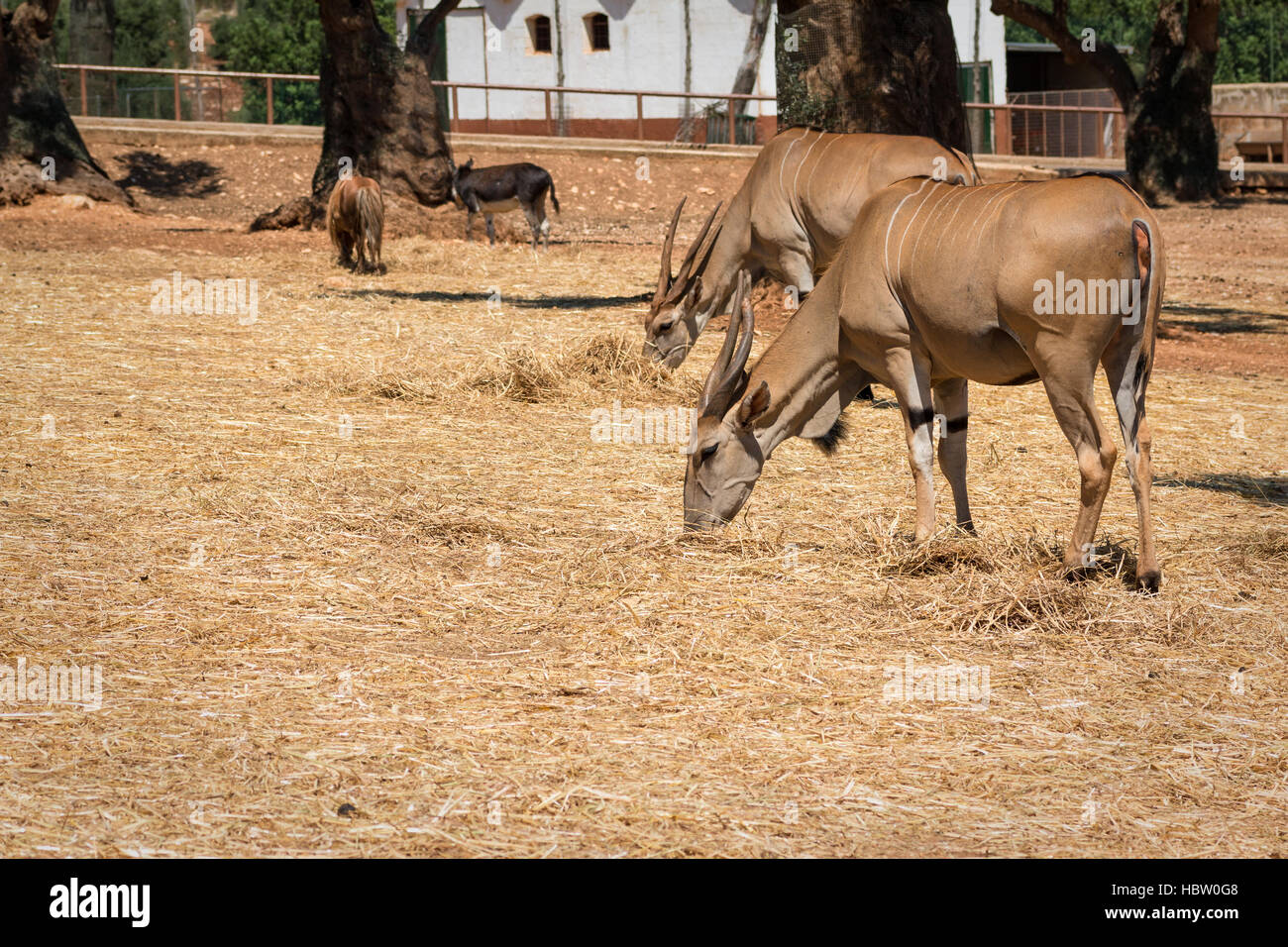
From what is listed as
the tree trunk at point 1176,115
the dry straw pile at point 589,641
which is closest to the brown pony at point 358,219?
the dry straw pile at point 589,641

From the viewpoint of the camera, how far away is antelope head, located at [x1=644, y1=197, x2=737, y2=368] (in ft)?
36.0

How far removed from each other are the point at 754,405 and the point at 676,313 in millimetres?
4388

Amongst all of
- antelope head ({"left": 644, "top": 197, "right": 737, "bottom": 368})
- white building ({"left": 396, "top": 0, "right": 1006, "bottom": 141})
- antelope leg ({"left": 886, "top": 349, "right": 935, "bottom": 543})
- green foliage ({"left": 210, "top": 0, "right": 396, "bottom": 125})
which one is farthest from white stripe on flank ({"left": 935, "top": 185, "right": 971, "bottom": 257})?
green foliage ({"left": 210, "top": 0, "right": 396, "bottom": 125})

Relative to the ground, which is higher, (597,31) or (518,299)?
(597,31)

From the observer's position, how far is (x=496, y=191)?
21594mm

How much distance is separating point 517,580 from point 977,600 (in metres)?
1.89

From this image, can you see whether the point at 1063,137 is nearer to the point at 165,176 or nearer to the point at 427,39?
the point at 427,39

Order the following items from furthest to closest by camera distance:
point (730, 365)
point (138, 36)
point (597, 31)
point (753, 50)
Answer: point (138, 36) < point (597, 31) < point (753, 50) < point (730, 365)

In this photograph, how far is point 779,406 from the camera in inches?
270

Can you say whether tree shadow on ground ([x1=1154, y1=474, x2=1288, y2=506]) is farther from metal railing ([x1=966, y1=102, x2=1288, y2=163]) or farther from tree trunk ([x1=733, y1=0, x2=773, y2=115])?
tree trunk ([x1=733, y1=0, x2=773, y2=115])

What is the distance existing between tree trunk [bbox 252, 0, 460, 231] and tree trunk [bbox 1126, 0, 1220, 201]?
15.0m

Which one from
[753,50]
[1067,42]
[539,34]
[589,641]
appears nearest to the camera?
[589,641]

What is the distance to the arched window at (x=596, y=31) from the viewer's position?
40688 mm

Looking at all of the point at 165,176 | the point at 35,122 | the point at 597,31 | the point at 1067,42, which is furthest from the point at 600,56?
the point at 35,122
